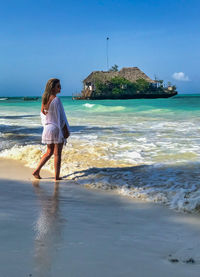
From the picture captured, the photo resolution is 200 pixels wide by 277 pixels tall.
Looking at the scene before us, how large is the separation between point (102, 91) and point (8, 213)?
272 ft

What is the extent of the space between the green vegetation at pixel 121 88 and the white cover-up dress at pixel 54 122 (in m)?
79.9

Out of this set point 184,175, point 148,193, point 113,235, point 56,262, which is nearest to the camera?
point 56,262

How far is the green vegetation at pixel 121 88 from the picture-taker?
277ft

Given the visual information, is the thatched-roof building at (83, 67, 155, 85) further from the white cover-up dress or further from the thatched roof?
the white cover-up dress

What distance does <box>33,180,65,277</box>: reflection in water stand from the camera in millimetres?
2242

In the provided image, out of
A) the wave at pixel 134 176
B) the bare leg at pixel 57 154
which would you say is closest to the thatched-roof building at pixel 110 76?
the wave at pixel 134 176

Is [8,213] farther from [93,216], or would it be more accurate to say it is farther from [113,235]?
[113,235]

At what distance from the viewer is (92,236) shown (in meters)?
2.83

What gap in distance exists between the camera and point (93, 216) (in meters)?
3.46

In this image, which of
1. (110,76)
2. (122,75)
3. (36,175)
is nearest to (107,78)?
(110,76)

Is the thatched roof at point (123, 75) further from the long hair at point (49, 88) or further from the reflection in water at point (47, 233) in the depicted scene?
the reflection in water at point (47, 233)

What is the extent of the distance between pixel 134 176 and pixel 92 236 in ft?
8.88

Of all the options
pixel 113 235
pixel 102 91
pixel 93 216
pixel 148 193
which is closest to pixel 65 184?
pixel 148 193

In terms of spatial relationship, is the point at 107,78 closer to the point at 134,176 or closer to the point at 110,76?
the point at 110,76
